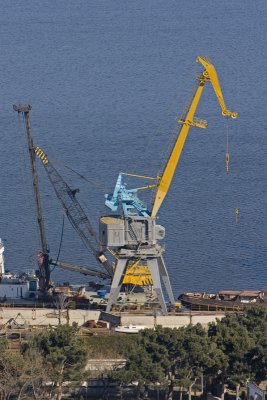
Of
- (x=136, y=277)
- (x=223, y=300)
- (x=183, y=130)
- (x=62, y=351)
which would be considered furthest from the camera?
(x=183, y=130)

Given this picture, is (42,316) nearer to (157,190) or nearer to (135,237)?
(135,237)

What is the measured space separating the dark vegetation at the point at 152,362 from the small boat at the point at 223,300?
35.4ft

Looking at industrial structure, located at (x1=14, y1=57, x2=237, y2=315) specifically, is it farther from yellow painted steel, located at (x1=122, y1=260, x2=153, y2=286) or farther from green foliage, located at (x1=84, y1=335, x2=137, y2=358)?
green foliage, located at (x1=84, y1=335, x2=137, y2=358)

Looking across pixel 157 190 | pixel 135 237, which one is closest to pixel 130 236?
pixel 135 237

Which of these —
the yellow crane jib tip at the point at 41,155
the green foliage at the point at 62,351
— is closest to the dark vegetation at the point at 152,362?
the green foliage at the point at 62,351

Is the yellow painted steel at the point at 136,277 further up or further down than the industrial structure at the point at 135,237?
further down

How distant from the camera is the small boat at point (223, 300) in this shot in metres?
74.6

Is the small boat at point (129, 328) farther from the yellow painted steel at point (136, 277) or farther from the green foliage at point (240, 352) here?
the green foliage at point (240, 352)

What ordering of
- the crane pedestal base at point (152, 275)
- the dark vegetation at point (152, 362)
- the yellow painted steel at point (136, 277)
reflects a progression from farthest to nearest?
1. the yellow painted steel at point (136, 277)
2. the crane pedestal base at point (152, 275)
3. the dark vegetation at point (152, 362)

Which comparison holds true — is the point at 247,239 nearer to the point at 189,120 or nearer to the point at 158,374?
the point at 189,120

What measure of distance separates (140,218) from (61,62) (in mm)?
70411

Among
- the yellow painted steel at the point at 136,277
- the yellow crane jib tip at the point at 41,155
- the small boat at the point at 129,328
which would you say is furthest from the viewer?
the yellow crane jib tip at the point at 41,155

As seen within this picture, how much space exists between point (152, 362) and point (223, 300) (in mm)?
15045

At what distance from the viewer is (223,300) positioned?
7531 cm
